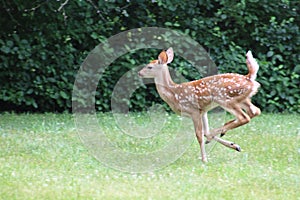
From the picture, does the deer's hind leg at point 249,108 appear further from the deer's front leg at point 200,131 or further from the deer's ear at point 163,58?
the deer's ear at point 163,58

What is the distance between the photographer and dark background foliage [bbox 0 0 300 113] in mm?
13188

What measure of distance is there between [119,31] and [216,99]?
18.3ft

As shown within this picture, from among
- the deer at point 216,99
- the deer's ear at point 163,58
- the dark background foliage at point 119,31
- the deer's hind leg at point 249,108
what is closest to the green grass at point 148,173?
the deer at point 216,99

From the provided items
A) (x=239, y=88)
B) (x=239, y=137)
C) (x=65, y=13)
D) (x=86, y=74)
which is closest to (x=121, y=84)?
(x=86, y=74)

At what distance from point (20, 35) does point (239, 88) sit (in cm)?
589

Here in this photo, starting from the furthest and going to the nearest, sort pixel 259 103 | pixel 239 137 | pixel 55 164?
pixel 259 103, pixel 239 137, pixel 55 164

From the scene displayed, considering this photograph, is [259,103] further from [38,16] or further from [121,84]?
[38,16]

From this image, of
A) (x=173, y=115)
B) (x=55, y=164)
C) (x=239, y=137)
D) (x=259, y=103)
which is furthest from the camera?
(x=259, y=103)

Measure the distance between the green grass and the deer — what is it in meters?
0.35

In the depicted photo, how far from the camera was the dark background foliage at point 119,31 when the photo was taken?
13.2 metres

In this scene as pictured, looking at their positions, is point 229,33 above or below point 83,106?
above

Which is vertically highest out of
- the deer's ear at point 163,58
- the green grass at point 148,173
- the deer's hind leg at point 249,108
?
the deer's ear at point 163,58

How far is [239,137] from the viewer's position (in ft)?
33.7

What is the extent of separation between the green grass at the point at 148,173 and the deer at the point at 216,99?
350mm
